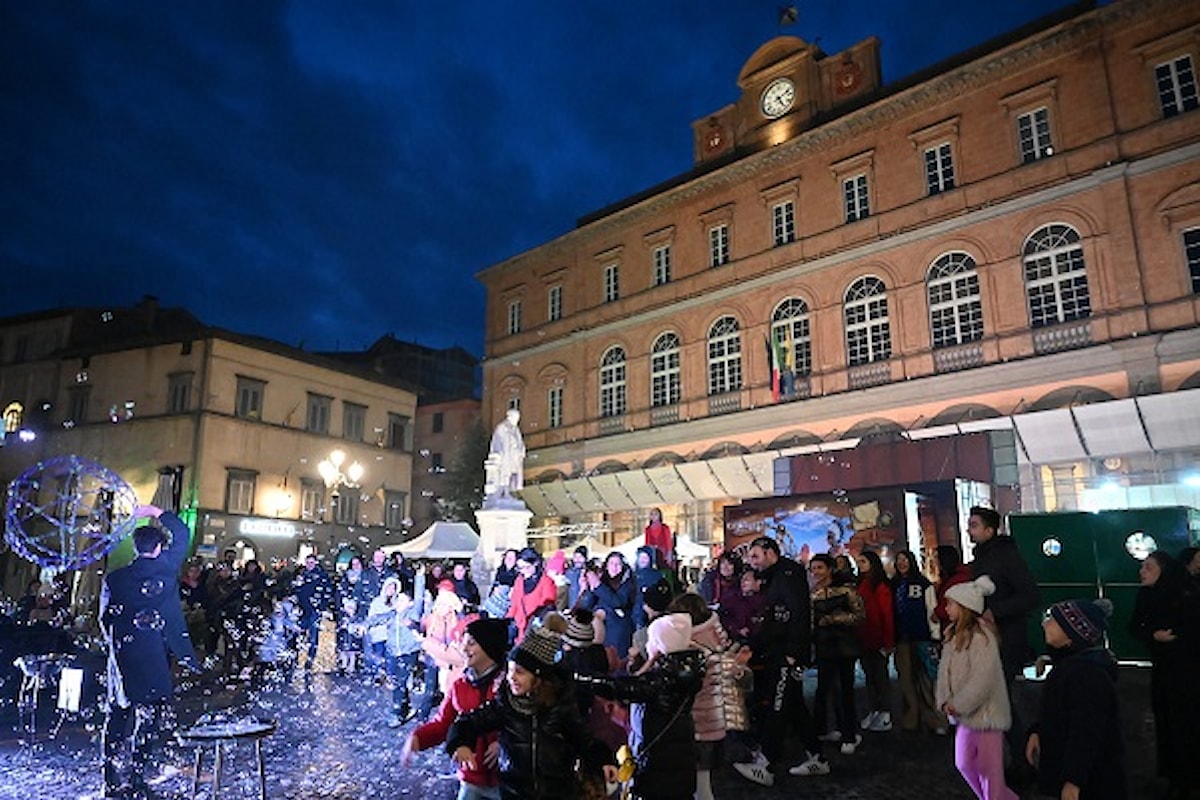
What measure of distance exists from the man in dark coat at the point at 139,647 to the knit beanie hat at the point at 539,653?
367 centimetres

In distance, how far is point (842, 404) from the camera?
2417 centimetres

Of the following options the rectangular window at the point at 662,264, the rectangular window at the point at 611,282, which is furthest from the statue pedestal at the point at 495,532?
the rectangular window at the point at 611,282

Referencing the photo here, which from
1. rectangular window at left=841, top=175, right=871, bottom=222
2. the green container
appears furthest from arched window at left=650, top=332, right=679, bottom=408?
the green container

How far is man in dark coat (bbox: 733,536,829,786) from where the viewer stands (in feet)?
22.5

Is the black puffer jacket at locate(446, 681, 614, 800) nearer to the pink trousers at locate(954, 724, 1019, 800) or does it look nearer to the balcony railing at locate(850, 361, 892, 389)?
the pink trousers at locate(954, 724, 1019, 800)

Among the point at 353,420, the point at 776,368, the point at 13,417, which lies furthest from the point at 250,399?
the point at 776,368

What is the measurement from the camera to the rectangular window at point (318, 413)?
126 ft

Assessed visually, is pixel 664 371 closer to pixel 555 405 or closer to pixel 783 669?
pixel 555 405

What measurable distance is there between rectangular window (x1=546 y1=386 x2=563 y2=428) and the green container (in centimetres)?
2209

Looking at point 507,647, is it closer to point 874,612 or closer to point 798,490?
point 874,612

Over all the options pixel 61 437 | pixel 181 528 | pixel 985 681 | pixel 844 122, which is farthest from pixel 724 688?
pixel 61 437

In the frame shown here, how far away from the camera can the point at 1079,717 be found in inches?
158

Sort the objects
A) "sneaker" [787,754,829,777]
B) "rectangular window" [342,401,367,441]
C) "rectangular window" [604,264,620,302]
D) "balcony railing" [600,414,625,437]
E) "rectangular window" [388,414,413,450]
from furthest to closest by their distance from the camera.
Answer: "rectangular window" [388,414,413,450]
"rectangular window" [342,401,367,441]
"rectangular window" [604,264,620,302]
"balcony railing" [600,414,625,437]
"sneaker" [787,754,829,777]

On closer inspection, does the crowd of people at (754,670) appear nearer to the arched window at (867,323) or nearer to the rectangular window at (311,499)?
the arched window at (867,323)
